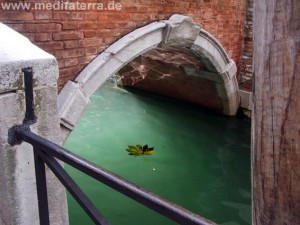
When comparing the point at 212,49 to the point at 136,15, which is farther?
the point at 212,49

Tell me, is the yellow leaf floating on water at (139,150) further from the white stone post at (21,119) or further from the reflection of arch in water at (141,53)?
the white stone post at (21,119)

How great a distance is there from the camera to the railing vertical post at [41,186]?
134 centimetres

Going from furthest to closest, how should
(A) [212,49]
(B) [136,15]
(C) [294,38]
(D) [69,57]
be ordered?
(A) [212,49]
(B) [136,15]
(D) [69,57]
(C) [294,38]

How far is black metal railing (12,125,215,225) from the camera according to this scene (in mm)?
791

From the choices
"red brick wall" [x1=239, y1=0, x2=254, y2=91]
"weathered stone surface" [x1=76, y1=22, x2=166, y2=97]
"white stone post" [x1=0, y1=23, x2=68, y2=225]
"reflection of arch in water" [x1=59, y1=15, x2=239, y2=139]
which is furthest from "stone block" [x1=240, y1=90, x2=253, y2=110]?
"white stone post" [x1=0, y1=23, x2=68, y2=225]

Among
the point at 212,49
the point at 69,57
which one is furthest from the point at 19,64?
the point at 212,49

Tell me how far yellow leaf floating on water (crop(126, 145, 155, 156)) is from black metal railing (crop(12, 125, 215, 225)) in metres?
3.93

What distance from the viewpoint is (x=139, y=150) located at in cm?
554

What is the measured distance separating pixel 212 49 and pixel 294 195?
17.3 ft

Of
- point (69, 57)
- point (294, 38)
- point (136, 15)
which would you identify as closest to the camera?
point (294, 38)

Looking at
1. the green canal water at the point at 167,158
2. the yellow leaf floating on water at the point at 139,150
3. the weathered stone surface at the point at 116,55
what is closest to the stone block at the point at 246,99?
the green canal water at the point at 167,158

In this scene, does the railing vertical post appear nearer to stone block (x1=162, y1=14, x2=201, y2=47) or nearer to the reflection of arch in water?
the reflection of arch in water

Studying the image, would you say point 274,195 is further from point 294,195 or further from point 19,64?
point 19,64

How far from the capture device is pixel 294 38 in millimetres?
594
